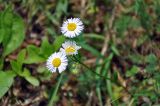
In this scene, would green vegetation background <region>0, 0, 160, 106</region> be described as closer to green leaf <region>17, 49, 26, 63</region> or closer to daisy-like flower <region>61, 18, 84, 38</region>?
green leaf <region>17, 49, 26, 63</region>

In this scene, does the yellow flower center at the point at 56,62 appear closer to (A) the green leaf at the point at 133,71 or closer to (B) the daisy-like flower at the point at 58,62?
(B) the daisy-like flower at the point at 58,62

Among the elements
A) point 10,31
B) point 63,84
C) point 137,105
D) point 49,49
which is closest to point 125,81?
point 137,105

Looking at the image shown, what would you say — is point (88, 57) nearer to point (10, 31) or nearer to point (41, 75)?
point (41, 75)

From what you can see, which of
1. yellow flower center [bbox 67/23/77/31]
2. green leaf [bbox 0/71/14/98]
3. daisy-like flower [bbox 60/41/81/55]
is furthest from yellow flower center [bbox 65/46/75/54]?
green leaf [bbox 0/71/14/98]

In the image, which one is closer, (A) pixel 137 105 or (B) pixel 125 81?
(A) pixel 137 105

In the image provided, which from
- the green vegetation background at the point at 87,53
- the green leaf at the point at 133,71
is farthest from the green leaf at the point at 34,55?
the green leaf at the point at 133,71

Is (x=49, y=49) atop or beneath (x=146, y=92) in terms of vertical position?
atop
